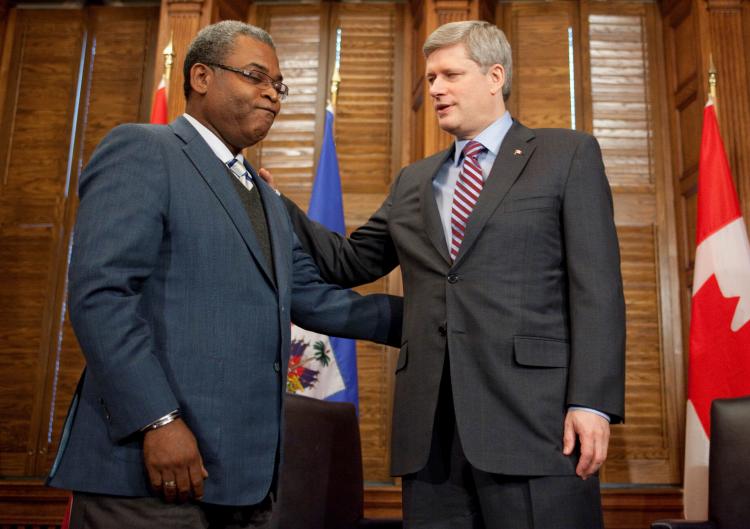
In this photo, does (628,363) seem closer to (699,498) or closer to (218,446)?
(699,498)

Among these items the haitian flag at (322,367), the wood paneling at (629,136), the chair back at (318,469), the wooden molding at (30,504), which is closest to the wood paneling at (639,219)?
the wood paneling at (629,136)

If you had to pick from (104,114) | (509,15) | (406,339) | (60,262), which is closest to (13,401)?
(60,262)

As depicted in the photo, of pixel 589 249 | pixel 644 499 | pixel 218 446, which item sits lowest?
pixel 644 499

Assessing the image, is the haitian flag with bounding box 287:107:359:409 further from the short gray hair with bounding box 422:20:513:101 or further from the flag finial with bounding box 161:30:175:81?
the short gray hair with bounding box 422:20:513:101

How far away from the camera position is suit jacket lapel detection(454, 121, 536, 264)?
1818 millimetres

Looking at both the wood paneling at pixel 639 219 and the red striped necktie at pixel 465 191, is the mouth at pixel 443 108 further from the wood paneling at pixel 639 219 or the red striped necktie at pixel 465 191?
the wood paneling at pixel 639 219

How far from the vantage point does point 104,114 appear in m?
4.80

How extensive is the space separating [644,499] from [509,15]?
9.37ft

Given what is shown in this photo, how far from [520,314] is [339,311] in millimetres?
529

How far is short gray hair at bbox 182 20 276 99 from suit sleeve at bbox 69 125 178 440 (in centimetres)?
35

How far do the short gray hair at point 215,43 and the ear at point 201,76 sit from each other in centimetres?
1

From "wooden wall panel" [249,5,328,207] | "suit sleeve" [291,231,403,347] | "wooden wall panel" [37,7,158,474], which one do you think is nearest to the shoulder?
"suit sleeve" [291,231,403,347]

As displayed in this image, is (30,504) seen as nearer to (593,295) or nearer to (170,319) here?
(170,319)

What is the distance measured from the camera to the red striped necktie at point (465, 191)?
1.89 metres
